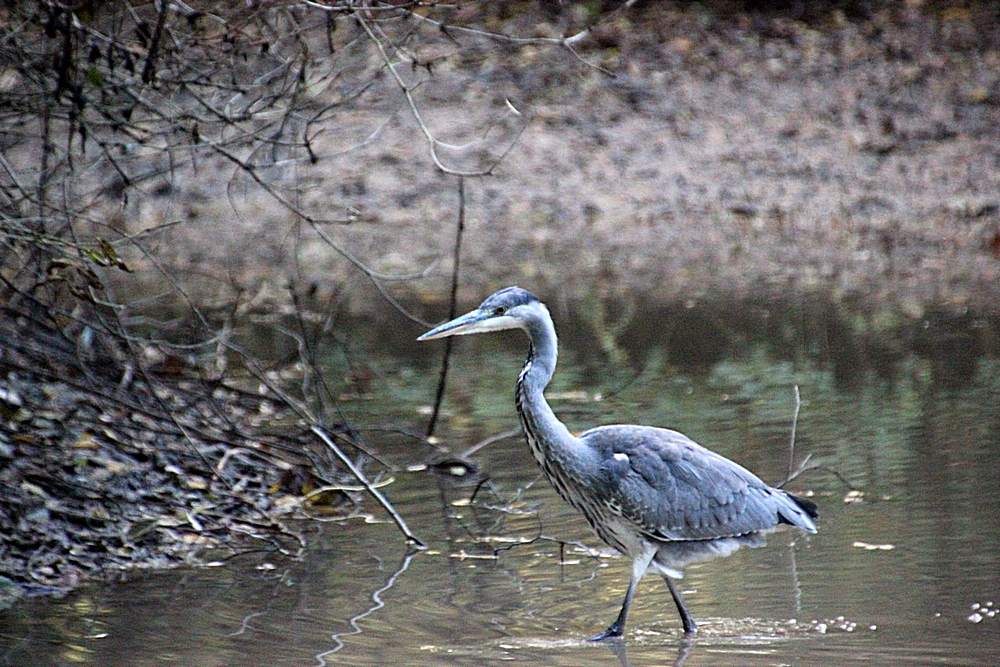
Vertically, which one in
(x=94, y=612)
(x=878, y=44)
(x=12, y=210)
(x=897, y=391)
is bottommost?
(x=94, y=612)

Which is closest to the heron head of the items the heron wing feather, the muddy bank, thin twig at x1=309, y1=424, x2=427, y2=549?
the heron wing feather

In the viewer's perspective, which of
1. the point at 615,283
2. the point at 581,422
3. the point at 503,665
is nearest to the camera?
the point at 503,665

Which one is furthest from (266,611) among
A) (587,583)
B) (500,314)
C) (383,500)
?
(500,314)

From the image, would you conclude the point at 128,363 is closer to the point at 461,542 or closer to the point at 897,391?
the point at 461,542

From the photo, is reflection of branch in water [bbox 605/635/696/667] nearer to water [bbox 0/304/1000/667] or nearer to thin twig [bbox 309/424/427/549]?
water [bbox 0/304/1000/667]

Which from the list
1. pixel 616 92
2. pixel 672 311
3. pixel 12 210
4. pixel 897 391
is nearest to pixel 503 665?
pixel 12 210

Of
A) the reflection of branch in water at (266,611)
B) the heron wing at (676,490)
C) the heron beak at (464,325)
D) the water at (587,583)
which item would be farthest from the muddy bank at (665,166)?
the heron beak at (464,325)

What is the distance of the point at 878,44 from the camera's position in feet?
66.2

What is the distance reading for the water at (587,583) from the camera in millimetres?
5727

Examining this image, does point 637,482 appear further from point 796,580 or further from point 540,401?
point 796,580

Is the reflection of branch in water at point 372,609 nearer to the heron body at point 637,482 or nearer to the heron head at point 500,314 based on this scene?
the heron body at point 637,482

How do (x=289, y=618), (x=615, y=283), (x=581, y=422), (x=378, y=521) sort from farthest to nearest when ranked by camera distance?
1. (x=615, y=283)
2. (x=581, y=422)
3. (x=378, y=521)
4. (x=289, y=618)

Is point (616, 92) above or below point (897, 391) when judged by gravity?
above

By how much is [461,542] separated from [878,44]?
14.8 metres
